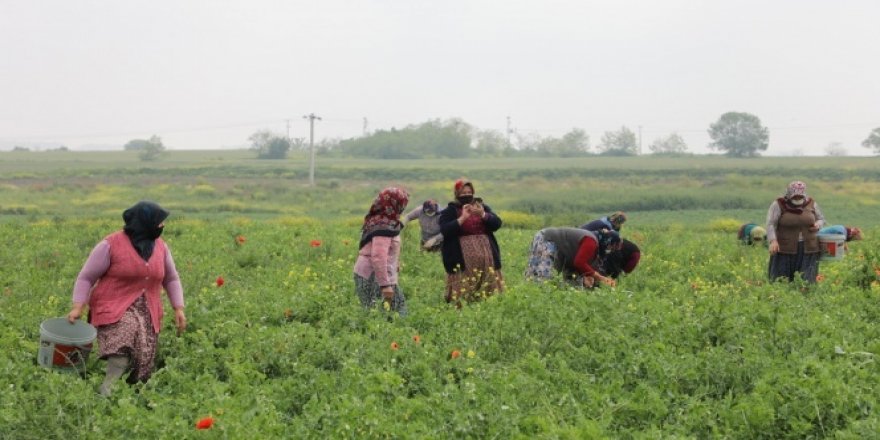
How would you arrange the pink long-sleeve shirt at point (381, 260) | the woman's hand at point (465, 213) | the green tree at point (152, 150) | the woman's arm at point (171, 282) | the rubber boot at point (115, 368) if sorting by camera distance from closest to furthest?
the rubber boot at point (115, 368) → the woman's arm at point (171, 282) → the pink long-sleeve shirt at point (381, 260) → the woman's hand at point (465, 213) → the green tree at point (152, 150)

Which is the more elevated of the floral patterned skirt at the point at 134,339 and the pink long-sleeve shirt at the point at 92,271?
the pink long-sleeve shirt at the point at 92,271

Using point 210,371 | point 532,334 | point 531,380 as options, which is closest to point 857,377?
point 531,380

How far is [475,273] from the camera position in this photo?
9273 mm

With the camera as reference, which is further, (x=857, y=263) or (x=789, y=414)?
(x=857, y=263)

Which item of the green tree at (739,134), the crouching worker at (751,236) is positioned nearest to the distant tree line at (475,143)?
the green tree at (739,134)

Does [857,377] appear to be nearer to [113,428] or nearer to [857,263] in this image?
[113,428]

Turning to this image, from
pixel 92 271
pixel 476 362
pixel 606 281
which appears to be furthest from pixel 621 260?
pixel 92 271

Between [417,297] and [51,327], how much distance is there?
4.14 m

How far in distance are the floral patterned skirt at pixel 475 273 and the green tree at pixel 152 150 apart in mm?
78575

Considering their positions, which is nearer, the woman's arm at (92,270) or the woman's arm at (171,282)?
the woman's arm at (92,270)

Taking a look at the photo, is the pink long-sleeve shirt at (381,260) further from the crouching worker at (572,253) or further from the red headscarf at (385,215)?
the crouching worker at (572,253)

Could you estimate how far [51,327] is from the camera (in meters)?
6.83

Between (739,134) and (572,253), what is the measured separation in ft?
320

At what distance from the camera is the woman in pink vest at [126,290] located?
678 cm
